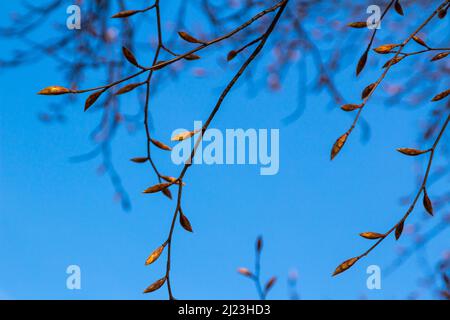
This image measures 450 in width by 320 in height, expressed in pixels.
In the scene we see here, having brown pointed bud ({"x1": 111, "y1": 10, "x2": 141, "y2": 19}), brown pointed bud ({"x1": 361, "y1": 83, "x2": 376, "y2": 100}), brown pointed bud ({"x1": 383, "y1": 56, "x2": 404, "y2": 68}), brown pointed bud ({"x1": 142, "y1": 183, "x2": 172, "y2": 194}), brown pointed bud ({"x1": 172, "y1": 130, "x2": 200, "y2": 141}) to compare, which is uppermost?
brown pointed bud ({"x1": 111, "y1": 10, "x2": 141, "y2": 19})

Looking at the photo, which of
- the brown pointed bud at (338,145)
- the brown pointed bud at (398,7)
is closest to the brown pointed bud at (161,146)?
the brown pointed bud at (338,145)

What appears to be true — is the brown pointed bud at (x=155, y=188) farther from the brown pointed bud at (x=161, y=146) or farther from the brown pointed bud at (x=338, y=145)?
the brown pointed bud at (x=338, y=145)

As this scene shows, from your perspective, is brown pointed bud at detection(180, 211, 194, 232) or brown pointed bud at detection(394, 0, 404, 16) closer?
brown pointed bud at detection(180, 211, 194, 232)

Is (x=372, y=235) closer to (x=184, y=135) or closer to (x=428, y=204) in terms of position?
(x=428, y=204)

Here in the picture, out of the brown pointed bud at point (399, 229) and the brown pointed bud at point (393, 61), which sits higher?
the brown pointed bud at point (393, 61)

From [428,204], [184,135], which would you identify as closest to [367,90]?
[428,204]

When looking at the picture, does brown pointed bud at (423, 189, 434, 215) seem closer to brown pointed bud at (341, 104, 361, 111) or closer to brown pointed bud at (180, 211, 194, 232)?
brown pointed bud at (341, 104, 361, 111)

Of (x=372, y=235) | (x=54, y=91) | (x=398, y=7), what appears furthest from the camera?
(x=398, y=7)

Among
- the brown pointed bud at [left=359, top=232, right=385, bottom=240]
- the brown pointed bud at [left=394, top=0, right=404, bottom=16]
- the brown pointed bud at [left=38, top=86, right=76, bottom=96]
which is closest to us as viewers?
the brown pointed bud at [left=38, top=86, right=76, bottom=96]

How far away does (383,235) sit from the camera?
0.90m

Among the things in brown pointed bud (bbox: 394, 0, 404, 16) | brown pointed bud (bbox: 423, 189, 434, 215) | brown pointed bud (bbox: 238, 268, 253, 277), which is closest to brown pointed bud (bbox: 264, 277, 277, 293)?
brown pointed bud (bbox: 238, 268, 253, 277)
